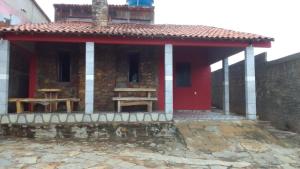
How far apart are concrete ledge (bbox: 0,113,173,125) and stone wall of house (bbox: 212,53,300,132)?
441cm

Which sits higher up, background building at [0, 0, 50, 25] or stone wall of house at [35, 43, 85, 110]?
background building at [0, 0, 50, 25]

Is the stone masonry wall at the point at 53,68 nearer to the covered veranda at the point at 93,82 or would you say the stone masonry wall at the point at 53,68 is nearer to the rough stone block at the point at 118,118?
the covered veranda at the point at 93,82

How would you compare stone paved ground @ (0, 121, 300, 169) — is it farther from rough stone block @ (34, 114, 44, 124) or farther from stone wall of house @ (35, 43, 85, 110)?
stone wall of house @ (35, 43, 85, 110)

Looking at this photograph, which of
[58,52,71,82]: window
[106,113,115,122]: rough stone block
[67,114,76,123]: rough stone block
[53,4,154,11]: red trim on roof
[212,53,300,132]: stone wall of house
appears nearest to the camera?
[67,114,76,123]: rough stone block

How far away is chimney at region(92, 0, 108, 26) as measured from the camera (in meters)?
11.2

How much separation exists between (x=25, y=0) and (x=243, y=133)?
12.7 m

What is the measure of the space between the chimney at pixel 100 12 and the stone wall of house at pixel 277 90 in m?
6.55

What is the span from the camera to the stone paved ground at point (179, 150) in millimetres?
5965

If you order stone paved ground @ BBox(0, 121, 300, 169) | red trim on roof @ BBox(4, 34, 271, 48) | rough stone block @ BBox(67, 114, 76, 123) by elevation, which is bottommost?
stone paved ground @ BBox(0, 121, 300, 169)

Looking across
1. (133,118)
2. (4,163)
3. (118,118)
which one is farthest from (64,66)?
(4,163)

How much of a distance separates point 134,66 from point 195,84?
2.93 m

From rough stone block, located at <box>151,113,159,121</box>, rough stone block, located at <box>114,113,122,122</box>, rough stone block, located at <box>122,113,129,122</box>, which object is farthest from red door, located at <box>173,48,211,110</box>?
rough stone block, located at <box>114,113,122,122</box>

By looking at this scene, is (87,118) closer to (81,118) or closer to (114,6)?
(81,118)

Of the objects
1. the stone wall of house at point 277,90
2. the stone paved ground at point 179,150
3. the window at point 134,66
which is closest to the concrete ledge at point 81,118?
the stone paved ground at point 179,150
